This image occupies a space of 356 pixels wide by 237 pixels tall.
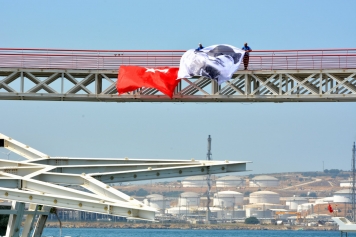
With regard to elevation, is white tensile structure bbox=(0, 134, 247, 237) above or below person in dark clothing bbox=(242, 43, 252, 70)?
below

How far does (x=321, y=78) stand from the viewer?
44.4 m

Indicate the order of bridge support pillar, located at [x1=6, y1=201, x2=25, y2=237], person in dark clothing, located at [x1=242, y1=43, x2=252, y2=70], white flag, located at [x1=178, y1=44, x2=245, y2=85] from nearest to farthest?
1. bridge support pillar, located at [x1=6, y1=201, x2=25, y2=237]
2. white flag, located at [x1=178, y1=44, x2=245, y2=85]
3. person in dark clothing, located at [x1=242, y1=43, x2=252, y2=70]

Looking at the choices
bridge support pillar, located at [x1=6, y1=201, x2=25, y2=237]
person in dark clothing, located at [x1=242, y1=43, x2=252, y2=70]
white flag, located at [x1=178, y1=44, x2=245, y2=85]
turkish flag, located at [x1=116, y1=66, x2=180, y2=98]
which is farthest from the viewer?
turkish flag, located at [x1=116, y1=66, x2=180, y2=98]

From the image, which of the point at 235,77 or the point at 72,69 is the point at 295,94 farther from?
the point at 72,69

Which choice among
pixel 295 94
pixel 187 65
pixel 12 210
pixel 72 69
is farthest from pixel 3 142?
pixel 295 94

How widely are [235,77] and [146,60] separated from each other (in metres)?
5.31

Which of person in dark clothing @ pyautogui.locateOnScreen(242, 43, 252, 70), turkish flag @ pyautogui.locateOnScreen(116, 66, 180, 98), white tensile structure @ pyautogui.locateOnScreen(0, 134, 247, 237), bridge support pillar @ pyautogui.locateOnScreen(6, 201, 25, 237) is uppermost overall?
person in dark clothing @ pyautogui.locateOnScreen(242, 43, 252, 70)

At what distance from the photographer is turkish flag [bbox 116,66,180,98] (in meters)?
45.6

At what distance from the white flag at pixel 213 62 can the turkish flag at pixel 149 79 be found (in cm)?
68

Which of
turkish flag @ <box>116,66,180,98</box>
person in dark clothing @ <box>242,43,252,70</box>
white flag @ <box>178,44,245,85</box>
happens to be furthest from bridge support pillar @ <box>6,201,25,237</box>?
person in dark clothing @ <box>242,43,252,70</box>

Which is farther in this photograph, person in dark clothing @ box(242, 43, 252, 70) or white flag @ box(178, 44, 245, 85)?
person in dark clothing @ box(242, 43, 252, 70)

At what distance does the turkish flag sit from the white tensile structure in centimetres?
1082

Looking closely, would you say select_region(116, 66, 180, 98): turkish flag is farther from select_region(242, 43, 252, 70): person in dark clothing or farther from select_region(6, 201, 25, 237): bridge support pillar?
select_region(6, 201, 25, 237): bridge support pillar

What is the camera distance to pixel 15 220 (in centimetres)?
3475
